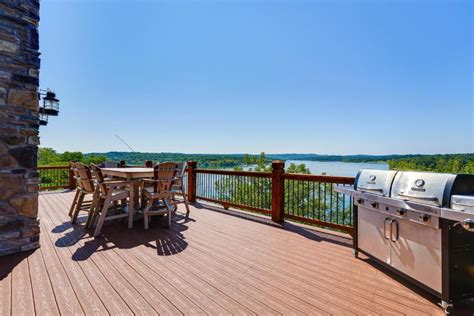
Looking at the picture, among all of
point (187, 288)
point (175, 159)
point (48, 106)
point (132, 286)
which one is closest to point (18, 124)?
point (132, 286)

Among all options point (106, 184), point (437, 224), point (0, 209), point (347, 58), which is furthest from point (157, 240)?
point (347, 58)

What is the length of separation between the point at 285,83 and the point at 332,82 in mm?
1701

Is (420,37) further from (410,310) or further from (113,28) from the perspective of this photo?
(113,28)

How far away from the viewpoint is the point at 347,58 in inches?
254

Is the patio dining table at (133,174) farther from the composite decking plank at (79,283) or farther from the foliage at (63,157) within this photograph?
the foliage at (63,157)

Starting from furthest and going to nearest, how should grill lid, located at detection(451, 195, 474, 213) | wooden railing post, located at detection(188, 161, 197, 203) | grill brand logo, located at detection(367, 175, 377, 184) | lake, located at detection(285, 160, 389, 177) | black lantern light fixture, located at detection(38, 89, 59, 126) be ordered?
black lantern light fixture, located at detection(38, 89, 59, 126) → wooden railing post, located at detection(188, 161, 197, 203) → lake, located at detection(285, 160, 389, 177) → grill brand logo, located at detection(367, 175, 377, 184) → grill lid, located at detection(451, 195, 474, 213)

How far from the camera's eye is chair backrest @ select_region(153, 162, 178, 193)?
11.6 ft

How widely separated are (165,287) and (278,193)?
2.53 meters

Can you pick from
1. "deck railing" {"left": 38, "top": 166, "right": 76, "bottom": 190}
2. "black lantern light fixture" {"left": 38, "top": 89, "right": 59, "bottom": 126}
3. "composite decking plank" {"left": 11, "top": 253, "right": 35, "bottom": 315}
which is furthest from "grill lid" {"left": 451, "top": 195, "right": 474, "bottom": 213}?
"deck railing" {"left": 38, "top": 166, "right": 76, "bottom": 190}

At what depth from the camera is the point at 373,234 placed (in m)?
2.29

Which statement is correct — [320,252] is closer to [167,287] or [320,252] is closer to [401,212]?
[401,212]

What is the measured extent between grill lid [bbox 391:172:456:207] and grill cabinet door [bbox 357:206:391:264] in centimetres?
35

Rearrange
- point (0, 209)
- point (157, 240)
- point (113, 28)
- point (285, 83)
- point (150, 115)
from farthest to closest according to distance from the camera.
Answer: point (150, 115) → point (285, 83) → point (113, 28) → point (157, 240) → point (0, 209)

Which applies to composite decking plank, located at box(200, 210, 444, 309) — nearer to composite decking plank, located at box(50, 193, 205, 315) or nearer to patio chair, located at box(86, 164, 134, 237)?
composite decking plank, located at box(50, 193, 205, 315)
